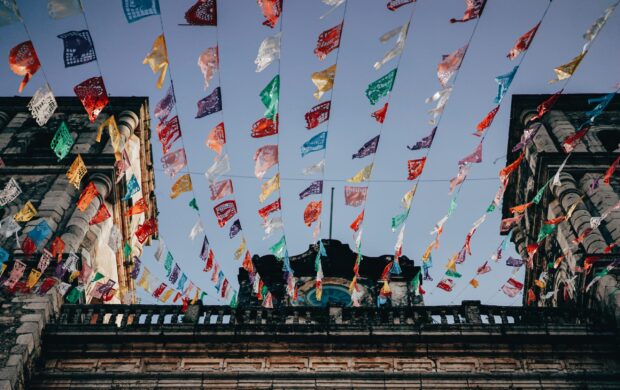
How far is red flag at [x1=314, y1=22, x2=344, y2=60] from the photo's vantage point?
11.4 metres

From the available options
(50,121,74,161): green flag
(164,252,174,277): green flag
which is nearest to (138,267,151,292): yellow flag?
(164,252,174,277): green flag

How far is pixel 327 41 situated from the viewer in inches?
449

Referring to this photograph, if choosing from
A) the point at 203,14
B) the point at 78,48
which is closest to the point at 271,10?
the point at 203,14

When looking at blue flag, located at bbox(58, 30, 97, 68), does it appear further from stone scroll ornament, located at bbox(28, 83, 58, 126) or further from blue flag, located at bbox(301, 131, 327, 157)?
blue flag, located at bbox(301, 131, 327, 157)

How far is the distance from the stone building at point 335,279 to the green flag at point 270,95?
6782 mm

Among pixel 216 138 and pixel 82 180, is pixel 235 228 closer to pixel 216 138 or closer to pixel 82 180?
pixel 216 138

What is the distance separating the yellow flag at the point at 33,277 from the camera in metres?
12.8

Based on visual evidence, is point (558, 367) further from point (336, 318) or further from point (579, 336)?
point (336, 318)

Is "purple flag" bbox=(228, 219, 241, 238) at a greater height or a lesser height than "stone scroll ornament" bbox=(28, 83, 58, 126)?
lesser

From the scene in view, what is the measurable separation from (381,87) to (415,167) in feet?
9.06

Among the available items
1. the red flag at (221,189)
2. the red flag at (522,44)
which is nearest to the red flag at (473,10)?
the red flag at (522,44)

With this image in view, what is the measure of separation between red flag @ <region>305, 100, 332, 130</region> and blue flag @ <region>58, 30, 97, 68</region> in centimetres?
458

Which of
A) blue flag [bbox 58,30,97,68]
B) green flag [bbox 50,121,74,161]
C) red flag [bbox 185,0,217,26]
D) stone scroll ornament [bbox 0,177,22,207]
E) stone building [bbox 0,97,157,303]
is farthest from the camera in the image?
stone building [bbox 0,97,157,303]

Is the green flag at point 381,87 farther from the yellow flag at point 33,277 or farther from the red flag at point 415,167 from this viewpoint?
the yellow flag at point 33,277
